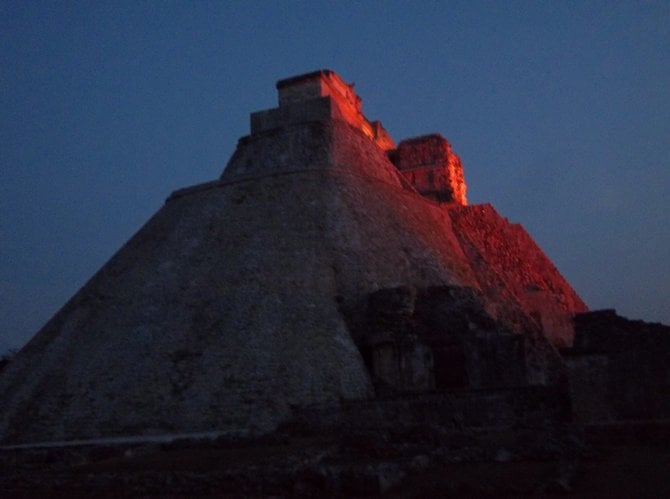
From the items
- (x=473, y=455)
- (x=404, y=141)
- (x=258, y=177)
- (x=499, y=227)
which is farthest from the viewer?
(x=404, y=141)

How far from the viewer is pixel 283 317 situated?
19.4 meters

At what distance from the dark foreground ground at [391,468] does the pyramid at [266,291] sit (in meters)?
4.13

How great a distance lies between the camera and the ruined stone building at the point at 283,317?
1764cm

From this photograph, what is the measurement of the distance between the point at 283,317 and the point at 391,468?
446 inches

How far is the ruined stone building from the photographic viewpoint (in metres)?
17.6

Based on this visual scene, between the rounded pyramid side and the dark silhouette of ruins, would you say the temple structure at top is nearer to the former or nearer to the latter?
the dark silhouette of ruins

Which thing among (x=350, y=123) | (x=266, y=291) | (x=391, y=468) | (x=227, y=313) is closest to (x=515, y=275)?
(x=350, y=123)

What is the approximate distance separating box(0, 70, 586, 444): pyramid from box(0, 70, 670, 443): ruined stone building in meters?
0.06

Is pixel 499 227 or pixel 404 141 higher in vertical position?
pixel 404 141

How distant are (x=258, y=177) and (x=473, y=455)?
62.7 ft

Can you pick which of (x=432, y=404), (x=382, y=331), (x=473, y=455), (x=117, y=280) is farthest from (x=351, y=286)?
(x=473, y=455)

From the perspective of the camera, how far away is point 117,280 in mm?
23953

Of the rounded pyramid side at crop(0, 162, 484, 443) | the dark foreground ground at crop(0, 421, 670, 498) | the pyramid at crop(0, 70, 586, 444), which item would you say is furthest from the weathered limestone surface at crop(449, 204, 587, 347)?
the dark foreground ground at crop(0, 421, 670, 498)

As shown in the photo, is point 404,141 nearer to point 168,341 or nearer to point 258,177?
point 258,177
